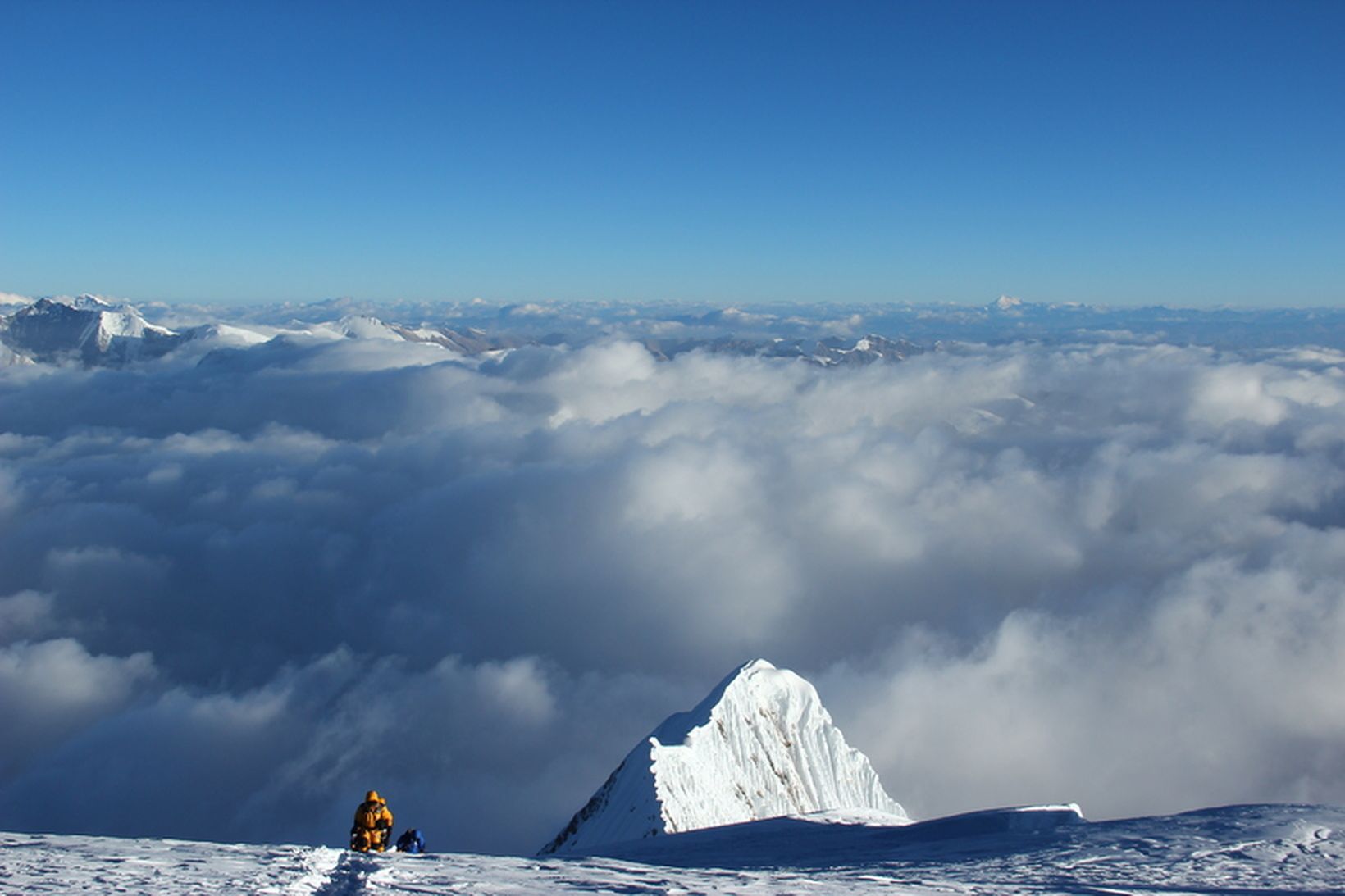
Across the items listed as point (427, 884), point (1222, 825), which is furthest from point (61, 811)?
point (1222, 825)

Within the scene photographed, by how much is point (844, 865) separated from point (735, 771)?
3290 cm

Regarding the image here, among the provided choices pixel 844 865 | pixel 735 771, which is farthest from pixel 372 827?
pixel 735 771

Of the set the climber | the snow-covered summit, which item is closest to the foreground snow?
the climber

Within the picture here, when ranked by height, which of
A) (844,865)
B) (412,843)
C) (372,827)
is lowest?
(844,865)

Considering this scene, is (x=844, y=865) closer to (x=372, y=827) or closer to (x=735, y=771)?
(x=372, y=827)

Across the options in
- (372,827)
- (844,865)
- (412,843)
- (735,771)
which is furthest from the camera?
(735,771)

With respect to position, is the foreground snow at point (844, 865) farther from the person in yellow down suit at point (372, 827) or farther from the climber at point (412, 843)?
the climber at point (412, 843)

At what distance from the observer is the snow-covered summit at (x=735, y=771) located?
42938mm

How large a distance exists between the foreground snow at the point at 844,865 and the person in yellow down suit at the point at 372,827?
2.08m

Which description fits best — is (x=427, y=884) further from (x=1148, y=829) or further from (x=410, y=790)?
(x=410, y=790)

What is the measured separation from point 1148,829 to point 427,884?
1919 cm

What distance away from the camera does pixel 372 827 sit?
736 inches

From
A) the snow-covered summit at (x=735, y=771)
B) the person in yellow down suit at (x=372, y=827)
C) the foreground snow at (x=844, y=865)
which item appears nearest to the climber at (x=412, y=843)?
the person in yellow down suit at (x=372, y=827)

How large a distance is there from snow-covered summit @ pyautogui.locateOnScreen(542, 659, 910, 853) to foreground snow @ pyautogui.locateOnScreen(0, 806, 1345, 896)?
493 inches
